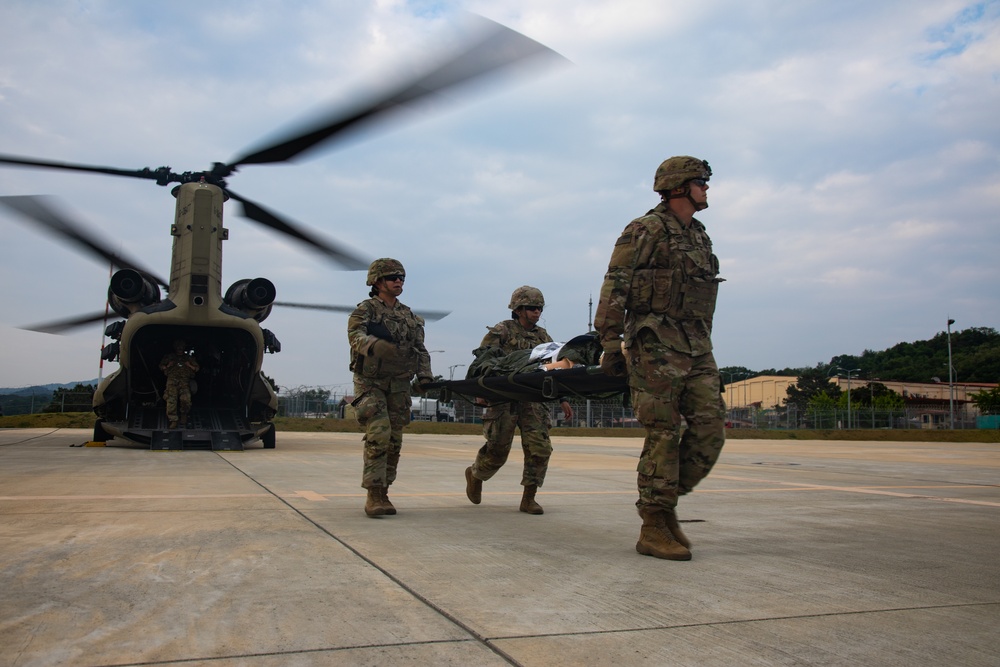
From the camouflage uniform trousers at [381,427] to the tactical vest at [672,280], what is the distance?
219cm

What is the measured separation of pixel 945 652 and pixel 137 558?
331 cm

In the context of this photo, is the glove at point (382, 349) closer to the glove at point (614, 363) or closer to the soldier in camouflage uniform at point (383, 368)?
the soldier in camouflage uniform at point (383, 368)

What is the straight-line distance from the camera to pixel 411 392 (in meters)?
5.89

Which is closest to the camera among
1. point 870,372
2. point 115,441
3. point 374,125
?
point 374,125

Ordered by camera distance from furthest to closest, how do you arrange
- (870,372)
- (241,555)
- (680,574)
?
(870,372) < (241,555) < (680,574)

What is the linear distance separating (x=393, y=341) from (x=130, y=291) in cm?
1043

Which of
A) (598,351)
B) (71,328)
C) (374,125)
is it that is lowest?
(598,351)

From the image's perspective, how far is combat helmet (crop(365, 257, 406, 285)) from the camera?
5.82 metres

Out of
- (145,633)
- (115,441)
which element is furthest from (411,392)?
(115,441)

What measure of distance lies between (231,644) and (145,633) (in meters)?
0.32

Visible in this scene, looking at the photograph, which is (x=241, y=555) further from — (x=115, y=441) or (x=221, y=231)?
(x=115, y=441)

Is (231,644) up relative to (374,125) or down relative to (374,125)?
down

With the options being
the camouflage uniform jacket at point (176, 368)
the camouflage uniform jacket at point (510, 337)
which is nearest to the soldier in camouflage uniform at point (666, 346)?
the camouflage uniform jacket at point (510, 337)

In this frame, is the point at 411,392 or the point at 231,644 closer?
the point at 231,644
